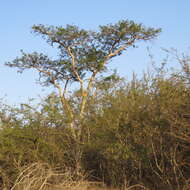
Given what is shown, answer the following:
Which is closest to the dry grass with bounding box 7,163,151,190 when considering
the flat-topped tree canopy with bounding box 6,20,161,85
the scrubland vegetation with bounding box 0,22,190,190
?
the scrubland vegetation with bounding box 0,22,190,190

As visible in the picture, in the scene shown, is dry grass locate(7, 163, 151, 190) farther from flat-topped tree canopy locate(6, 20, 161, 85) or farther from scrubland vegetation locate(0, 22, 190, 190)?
flat-topped tree canopy locate(6, 20, 161, 85)

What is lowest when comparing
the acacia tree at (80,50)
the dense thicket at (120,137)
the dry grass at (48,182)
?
the dry grass at (48,182)

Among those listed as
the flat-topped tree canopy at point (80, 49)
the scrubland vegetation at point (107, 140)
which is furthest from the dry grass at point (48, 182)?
the flat-topped tree canopy at point (80, 49)

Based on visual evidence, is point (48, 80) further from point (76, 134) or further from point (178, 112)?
point (178, 112)

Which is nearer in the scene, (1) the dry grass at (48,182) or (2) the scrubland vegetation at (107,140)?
(2) the scrubland vegetation at (107,140)

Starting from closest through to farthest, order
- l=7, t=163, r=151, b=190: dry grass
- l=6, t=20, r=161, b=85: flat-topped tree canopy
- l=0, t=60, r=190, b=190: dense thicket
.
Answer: l=0, t=60, r=190, b=190: dense thicket
l=7, t=163, r=151, b=190: dry grass
l=6, t=20, r=161, b=85: flat-topped tree canopy

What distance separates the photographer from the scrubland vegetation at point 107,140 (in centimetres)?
648

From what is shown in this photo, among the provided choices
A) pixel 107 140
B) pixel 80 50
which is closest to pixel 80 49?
pixel 80 50

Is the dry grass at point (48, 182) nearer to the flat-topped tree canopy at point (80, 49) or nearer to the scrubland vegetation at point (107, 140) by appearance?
the scrubland vegetation at point (107, 140)

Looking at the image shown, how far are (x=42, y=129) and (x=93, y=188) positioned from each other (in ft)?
7.91

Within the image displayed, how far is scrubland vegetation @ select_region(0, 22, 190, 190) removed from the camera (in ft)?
21.2

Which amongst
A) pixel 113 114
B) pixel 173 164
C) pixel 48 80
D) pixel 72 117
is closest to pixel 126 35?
pixel 48 80

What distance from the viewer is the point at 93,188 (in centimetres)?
814

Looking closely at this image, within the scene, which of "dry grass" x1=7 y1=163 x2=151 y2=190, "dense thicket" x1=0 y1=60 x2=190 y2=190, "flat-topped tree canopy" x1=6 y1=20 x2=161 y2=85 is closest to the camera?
"dense thicket" x1=0 y1=60 x2=190 y2=190
